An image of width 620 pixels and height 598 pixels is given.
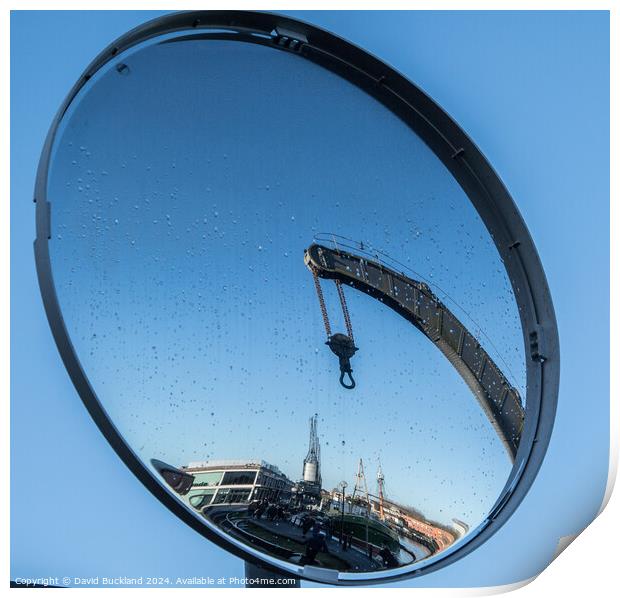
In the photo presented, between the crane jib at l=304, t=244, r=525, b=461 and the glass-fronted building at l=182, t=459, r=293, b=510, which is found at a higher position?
the crane jib at l=304, t=244, r=525, b=461

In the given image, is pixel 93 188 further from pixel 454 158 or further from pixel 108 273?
pixel 454 158

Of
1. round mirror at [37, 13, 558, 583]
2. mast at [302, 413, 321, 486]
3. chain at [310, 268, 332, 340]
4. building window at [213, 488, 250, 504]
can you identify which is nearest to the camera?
round mirror at [37, 13, 558, 583]

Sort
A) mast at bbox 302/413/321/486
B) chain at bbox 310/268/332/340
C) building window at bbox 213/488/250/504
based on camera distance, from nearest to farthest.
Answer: building window at bbox 213/488/250/504 < mast at bbox 302/413/321/486 < chain at bbox 310/268/332/340

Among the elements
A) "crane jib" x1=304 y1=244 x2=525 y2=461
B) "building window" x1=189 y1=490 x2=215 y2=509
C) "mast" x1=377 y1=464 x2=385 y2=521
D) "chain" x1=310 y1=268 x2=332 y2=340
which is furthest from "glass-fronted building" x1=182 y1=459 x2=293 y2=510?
"crane jib" x1=304 y1=244 x2=525 y2=461

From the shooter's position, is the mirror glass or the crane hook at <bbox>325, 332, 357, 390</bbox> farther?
the crane hook at <bbox>325, 332, 357, 390</bbox>

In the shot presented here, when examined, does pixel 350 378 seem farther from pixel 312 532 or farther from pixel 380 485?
pixel 312 532

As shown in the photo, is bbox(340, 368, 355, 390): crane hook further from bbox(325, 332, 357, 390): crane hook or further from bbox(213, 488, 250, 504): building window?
bbox(213, 488, 250, 504): building window

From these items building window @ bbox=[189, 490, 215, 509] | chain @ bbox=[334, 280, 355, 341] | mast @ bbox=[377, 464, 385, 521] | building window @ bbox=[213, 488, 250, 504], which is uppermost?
chain @ bbox=[334, 280, 355, 341]

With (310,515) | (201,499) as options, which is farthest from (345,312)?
(201,499)
